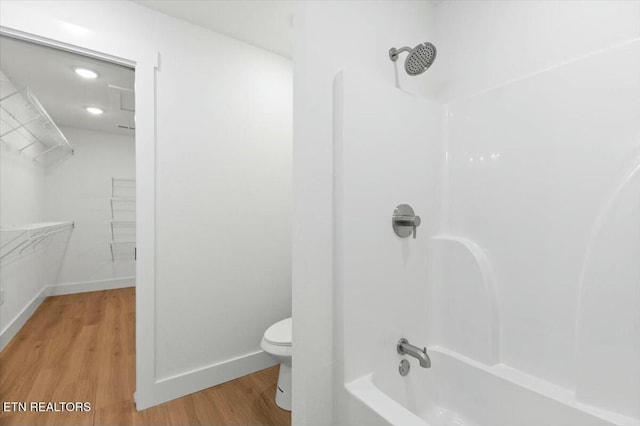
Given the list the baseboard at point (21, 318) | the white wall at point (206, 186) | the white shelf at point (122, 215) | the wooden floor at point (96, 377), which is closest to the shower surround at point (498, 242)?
the wooden floor at point (96, 377)

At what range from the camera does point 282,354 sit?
1608 mm

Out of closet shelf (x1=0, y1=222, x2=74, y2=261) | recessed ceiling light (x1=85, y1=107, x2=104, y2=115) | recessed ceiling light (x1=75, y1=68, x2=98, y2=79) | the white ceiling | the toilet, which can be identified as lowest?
the toilet

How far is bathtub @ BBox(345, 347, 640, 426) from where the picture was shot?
0.89 m

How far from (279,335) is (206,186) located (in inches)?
46.0

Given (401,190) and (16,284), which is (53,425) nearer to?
(16,284)

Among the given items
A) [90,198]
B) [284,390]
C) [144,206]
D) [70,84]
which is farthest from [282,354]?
[70,84]

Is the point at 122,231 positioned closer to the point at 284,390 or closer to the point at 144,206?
the point at 144,206

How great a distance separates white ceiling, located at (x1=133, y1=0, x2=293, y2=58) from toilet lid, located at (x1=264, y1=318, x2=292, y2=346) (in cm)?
216

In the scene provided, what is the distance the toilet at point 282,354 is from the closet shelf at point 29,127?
1697mm

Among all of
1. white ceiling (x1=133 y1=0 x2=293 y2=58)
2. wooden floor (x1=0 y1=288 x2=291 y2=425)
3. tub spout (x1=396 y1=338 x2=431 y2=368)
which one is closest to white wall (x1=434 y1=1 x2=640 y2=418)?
tub spout (x1=396 y1=338 x2=431 y2=368)

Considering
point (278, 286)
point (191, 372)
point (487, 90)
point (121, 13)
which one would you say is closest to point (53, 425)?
point (191, 372)

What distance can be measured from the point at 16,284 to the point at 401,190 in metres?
2.28

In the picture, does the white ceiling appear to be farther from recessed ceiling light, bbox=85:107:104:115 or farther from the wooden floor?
the wooden floor

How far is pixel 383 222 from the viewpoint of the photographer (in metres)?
1.15
